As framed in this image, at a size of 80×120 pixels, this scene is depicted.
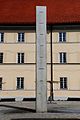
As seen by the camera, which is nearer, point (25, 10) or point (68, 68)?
point (68, 68)

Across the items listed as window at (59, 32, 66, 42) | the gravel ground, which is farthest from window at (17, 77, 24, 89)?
the gravel ground

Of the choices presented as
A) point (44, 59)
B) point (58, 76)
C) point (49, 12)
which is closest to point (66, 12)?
point (49, 12)

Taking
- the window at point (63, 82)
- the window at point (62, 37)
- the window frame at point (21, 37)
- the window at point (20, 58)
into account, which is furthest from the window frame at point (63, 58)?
the window frame at point (21, 37)

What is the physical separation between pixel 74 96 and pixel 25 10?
12803 mm

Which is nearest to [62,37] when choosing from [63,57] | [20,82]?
[63,57]

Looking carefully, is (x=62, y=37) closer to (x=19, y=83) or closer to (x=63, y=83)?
(x=63, y=83)

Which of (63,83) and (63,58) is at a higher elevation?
(63,58)

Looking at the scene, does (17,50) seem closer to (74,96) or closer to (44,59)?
(74,96)

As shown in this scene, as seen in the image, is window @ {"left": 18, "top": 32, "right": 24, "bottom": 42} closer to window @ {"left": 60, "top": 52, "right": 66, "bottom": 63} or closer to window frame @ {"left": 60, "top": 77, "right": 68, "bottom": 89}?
window @ {"left": 60, "top": 52, "right": 66, "bottom": 63}

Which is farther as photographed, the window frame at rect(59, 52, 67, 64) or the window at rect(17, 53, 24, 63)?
the window at rect(17, 53, 24, 63)

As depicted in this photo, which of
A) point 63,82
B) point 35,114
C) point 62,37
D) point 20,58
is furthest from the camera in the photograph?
point 62,37

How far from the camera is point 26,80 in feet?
136

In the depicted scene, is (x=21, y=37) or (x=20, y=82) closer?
(x=20, y=82)

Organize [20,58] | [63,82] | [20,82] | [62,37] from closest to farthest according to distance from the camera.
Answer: [63,82], [20,82], [20,58], [62,37]
